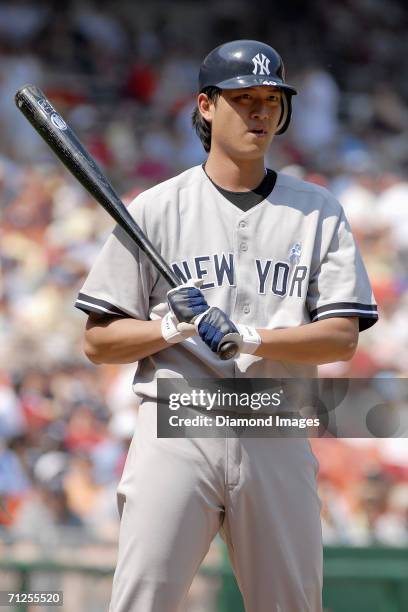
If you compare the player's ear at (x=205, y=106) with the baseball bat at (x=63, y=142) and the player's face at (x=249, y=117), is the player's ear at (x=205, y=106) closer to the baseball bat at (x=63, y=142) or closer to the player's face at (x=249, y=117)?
the player's face at (x=249, y=117)

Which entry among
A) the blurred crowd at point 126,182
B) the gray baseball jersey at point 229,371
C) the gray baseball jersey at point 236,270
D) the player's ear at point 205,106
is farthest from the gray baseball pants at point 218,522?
the blurred crowd at point 126,182

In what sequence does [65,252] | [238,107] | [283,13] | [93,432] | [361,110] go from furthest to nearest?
[283,13]
[361,110]
[65,252]
[93,432]
[238,107]

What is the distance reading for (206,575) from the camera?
15.3 ft

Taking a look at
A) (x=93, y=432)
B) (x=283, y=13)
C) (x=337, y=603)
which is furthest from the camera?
(x=283, y=13)

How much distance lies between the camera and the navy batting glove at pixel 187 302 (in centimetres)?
253

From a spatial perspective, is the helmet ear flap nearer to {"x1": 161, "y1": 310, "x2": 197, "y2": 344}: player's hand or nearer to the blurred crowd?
{"x1": 161, "y1": 310, "x2": 197, "y2": 344}: player's hand

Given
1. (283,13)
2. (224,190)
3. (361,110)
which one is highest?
(283,13)

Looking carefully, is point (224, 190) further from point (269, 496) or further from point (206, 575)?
point (206, 575)

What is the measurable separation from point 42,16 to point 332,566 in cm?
747

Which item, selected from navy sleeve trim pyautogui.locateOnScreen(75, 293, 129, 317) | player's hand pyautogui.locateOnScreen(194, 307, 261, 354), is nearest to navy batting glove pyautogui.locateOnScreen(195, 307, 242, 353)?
player's hand pyautogui.locateOnScreen(194, 307, 261, 354)

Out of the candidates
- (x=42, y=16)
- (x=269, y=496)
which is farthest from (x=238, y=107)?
(x=42, y=16)

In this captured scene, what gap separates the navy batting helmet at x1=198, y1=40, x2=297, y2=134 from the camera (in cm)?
268

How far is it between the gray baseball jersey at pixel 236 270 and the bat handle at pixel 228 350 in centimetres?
15

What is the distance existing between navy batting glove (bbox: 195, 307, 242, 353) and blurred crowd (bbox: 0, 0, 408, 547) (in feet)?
7.92
